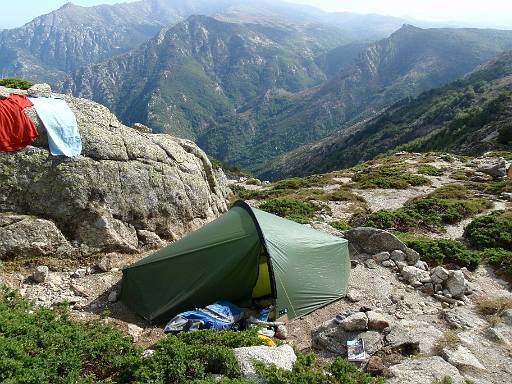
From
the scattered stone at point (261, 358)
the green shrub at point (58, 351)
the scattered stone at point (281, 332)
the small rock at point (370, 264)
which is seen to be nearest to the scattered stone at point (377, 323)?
the scattered stone at point (281, 332)

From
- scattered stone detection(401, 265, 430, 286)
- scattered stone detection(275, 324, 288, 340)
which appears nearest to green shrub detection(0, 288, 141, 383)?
scattered stone detection(275, 324, 288, 340)

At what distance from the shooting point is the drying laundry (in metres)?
15.1

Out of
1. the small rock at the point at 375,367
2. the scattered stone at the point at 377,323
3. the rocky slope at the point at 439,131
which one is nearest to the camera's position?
the small rock at the point at 375,367

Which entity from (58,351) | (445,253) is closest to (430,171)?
(445,253)

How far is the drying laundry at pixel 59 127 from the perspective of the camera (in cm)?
1505

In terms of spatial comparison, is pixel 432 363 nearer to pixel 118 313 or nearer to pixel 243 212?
pixel 243 212

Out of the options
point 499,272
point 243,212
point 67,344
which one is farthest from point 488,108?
point 67,344

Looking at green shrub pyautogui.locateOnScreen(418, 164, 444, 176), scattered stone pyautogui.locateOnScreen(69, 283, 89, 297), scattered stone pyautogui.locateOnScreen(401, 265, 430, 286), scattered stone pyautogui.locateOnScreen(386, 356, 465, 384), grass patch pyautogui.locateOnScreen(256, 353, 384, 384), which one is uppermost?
grass patch pyautogui.locateOnScreen(256, 353, 384, 384)

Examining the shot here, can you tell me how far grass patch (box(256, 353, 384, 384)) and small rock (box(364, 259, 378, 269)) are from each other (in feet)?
23.0

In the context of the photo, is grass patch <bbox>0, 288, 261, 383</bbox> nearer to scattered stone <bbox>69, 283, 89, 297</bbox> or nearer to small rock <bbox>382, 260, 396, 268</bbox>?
scattered stone <bbox>69, 283, 89, 297</bbox>

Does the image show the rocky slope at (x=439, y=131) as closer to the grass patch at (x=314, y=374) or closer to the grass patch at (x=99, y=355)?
the grass patch at (x=314, y=374)

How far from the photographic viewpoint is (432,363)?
959 cm

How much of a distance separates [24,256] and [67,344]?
6.61 m

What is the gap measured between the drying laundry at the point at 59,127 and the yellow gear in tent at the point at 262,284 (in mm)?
8003
